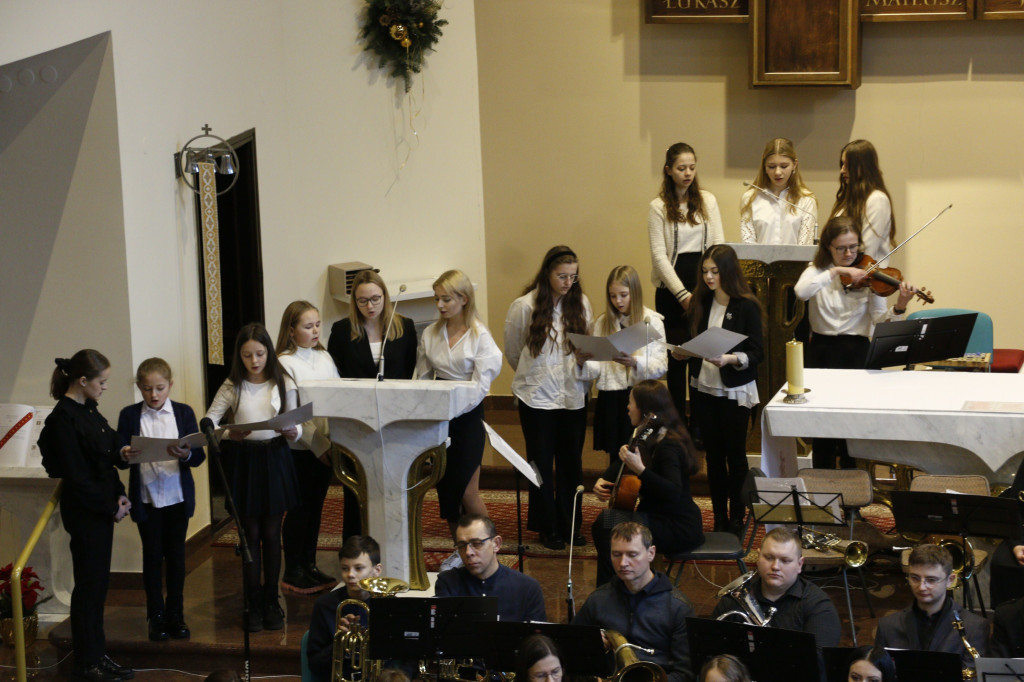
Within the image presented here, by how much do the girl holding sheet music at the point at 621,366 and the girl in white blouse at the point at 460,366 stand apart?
622 millimetres

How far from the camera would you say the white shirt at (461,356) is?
5918mm

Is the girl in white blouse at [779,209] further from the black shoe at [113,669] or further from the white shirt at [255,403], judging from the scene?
the black shoe at [113,669]

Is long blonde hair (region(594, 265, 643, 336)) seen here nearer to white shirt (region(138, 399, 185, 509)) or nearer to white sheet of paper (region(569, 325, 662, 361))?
white sheet of paper (region(569, 325, 662, 361))

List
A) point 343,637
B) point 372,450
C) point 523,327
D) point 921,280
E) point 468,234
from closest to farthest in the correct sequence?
1. point 343,637
2. point 372,450
3. point 523,327
4. point 921,280
5. point 468,234

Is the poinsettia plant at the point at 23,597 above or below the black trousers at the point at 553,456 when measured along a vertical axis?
below

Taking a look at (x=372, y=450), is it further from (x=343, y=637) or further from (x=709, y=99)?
(x=709, y=99)

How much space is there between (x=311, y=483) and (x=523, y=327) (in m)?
1.34

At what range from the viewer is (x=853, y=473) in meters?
5.55

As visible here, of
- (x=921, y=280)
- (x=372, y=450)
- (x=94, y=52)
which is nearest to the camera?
(x=372, y=450)

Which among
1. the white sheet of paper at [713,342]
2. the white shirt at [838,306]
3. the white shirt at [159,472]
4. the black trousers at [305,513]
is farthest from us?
the white shirt at [838,306]

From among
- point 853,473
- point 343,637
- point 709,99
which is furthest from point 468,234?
point 343,637

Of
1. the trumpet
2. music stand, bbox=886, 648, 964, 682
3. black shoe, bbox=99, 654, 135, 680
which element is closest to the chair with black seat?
the trumpet

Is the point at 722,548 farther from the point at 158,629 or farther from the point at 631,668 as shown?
the point at 158,629

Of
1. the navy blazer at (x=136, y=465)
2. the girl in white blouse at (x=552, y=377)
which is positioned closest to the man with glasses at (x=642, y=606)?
the girl in white blouse at (x=552, y=377)
